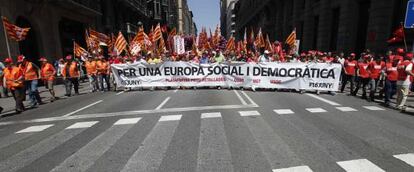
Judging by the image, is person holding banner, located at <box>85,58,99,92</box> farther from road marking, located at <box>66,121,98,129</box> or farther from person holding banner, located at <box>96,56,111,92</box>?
road marking, located at <box>66,121,98,129</box>

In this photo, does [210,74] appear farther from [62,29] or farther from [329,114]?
[62,29]

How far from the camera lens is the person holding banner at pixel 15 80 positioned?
8.98 metres

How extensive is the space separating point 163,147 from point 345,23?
60.8ft

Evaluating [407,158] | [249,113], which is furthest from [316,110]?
[407,158]

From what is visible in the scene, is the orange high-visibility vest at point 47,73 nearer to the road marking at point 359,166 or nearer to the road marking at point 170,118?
the road marking at point 170,118

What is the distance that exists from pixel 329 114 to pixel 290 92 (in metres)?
4.49

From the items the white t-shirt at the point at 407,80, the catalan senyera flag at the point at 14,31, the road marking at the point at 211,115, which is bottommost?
the road marking at the point at 211,115

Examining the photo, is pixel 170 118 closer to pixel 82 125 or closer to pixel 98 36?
pixel 82 125

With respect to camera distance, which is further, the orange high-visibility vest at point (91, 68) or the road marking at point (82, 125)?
the orange high-visibility vest at point (91, 68)

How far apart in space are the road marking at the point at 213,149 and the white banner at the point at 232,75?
20.7ft

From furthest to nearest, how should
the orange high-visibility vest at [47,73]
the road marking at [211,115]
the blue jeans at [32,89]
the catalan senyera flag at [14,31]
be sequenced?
the orange high-visibility vest at [47,73]
the catalan senyera flag at [14,31]
the blue jeans at [32,89]
the road marking at [211,115]

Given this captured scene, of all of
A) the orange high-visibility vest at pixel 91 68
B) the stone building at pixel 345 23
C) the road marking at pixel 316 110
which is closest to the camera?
the road marking at pixel 316 110

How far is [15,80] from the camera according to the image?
903 centimetres

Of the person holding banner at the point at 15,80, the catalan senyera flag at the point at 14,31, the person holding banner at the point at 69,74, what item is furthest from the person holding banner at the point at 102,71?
the person holding banner at the point at 15,80
